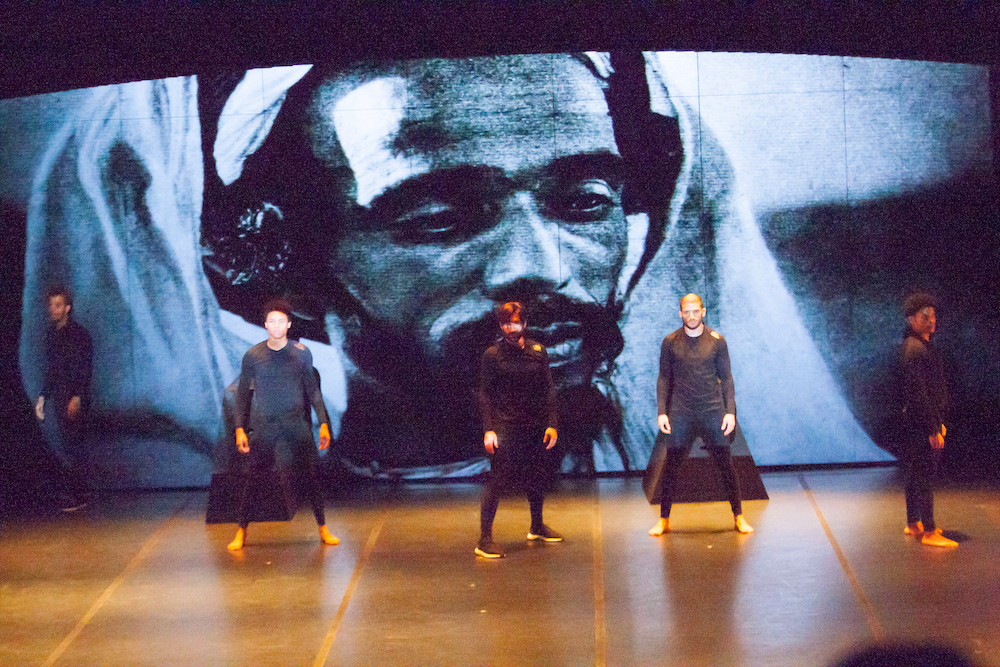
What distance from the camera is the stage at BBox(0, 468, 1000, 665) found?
5.81 meters

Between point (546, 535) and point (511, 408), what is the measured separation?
104 cm

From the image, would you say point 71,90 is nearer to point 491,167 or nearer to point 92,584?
point 491,167

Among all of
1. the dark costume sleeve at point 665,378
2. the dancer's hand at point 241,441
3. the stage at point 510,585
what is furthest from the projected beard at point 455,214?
the dancer's hand at point 241,441

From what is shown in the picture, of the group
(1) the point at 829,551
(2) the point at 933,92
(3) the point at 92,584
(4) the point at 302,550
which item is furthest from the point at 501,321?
(2) the point at 933,92

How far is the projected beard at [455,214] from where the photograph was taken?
393 inches

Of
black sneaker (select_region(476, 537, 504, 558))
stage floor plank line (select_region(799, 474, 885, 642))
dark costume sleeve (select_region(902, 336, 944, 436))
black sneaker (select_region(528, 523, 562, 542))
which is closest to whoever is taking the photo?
stage floor plank line (select_region(799, 474, 885, 642))

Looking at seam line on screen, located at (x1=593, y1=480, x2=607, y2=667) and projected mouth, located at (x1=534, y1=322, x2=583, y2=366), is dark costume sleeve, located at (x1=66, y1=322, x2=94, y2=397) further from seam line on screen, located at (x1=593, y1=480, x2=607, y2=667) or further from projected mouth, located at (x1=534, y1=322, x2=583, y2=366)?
seam line on screen, located at (x1=593, y1=480, x2=607, y2=667)

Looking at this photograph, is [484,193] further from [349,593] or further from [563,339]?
[349,593]

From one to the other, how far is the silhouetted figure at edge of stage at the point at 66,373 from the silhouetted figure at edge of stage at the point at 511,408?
13.5 ft

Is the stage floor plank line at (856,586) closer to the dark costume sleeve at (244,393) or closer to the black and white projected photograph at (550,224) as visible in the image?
the black and white projected photograph at (550,224)

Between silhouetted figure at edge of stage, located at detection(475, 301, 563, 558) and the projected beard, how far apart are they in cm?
225

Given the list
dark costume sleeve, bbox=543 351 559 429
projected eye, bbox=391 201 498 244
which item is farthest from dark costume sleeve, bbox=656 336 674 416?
projected eye, bbox=391 201 498 244

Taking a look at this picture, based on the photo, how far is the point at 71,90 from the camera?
32.9 feet

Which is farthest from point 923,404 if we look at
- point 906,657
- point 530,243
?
point 906,657
